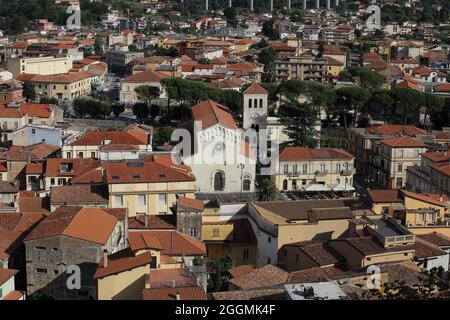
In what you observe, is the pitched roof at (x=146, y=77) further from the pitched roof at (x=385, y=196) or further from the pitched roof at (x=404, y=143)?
the pitched roof at (x=385, y=196)

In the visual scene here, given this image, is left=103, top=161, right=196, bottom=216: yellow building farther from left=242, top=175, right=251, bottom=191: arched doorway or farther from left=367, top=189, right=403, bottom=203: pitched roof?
left=367, top=189, right=403, bottom=203: pitched roof

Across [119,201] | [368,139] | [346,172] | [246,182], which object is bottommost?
[346,172]

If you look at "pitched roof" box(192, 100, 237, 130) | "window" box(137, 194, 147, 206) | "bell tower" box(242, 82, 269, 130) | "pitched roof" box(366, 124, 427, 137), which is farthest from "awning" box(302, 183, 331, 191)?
"window" box(137, 194, 147, 206)

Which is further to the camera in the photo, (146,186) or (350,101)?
(350,101)

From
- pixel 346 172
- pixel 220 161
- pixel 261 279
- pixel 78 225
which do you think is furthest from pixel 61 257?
pixel 346 172

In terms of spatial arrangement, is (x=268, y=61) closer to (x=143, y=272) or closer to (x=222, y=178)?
(x=222, y=178)

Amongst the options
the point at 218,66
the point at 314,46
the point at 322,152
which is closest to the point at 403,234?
the point at 322,152
